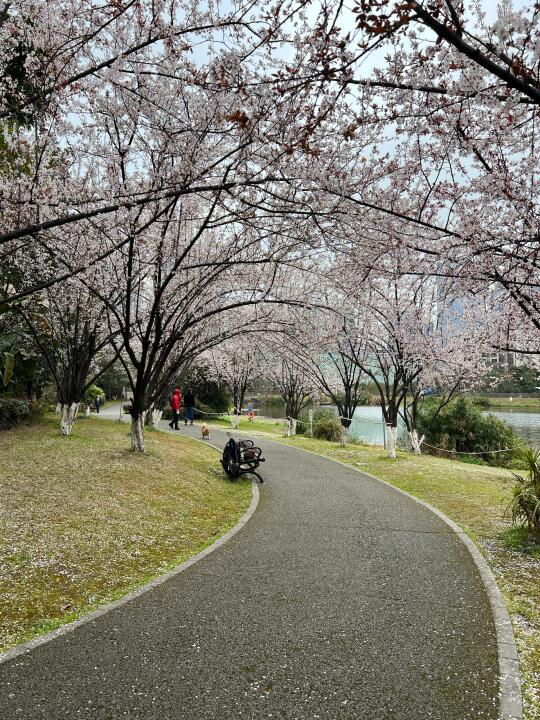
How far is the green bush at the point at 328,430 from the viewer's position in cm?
2414

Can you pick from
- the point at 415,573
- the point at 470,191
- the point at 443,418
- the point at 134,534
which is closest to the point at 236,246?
the point at 470,191

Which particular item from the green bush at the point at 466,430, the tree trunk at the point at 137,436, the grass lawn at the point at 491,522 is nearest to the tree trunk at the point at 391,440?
the grass lawn at the point at 491,522

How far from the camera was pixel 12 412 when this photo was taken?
579 inches

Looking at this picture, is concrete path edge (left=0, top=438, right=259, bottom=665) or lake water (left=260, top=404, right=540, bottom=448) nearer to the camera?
concrete path edge (left=0, top=438, right=259, bottom=665)

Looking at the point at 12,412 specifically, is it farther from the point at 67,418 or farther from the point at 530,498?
the point at 530,498

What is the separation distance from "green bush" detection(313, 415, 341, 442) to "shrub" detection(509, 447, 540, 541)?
17.0 meters

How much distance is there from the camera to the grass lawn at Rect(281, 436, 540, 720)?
4.02 meters

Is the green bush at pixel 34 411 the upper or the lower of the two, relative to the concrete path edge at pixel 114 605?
upper

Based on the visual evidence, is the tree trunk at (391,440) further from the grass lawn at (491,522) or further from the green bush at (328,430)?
the green bush at (328,430)

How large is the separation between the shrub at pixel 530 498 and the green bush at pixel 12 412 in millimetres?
13519

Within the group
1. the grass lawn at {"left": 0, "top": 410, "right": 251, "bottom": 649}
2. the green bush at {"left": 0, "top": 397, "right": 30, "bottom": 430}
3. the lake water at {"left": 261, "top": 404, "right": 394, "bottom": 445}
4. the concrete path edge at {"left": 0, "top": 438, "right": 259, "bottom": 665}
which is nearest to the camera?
the concrete path edge at {"left": 0, "top": 438, "right": 259, "bottom": 665}

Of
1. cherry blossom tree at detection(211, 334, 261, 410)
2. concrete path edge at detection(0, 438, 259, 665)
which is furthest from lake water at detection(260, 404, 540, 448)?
concrete path edge at detection(0, 438, 259, 665)

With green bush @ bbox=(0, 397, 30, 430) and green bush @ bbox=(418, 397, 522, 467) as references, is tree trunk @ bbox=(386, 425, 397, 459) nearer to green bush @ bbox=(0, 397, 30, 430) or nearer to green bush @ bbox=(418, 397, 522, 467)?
green bush @ bbox=(418, 397, 522, 467)

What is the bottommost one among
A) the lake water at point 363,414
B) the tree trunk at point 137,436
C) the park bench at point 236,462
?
the lake water at point 363,414
